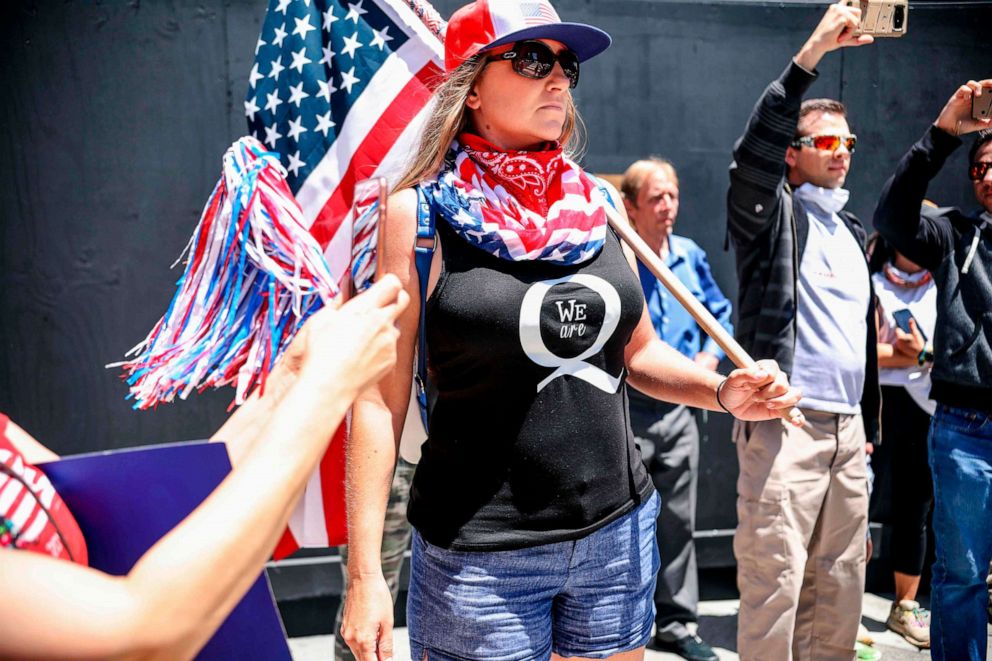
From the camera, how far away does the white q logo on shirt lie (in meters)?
1.83

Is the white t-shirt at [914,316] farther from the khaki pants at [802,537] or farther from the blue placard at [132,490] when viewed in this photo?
the blue placard at [132,490]

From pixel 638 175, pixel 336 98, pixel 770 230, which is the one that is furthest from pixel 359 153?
pixel 638 175

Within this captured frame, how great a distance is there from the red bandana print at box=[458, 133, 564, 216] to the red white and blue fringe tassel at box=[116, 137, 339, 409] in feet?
1.42

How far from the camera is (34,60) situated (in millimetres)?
4023

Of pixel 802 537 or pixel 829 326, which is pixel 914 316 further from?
pixel 802 537

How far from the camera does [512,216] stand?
193 centimetres

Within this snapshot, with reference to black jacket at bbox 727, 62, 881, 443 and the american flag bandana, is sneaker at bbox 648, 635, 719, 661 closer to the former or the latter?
black jacket at bbox 727, 62, 881, 443

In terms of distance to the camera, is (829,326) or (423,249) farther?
(829,326)

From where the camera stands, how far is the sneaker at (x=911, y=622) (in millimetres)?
4277

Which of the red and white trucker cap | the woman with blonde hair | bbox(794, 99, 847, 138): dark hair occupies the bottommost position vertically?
the woman with blonde hair

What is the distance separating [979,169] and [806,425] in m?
1.25

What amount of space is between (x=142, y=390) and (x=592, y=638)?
3.58ft

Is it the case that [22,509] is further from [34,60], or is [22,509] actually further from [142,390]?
[34,60]

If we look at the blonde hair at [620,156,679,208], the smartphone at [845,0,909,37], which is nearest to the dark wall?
the blonde hair at [620,156,679,208]
